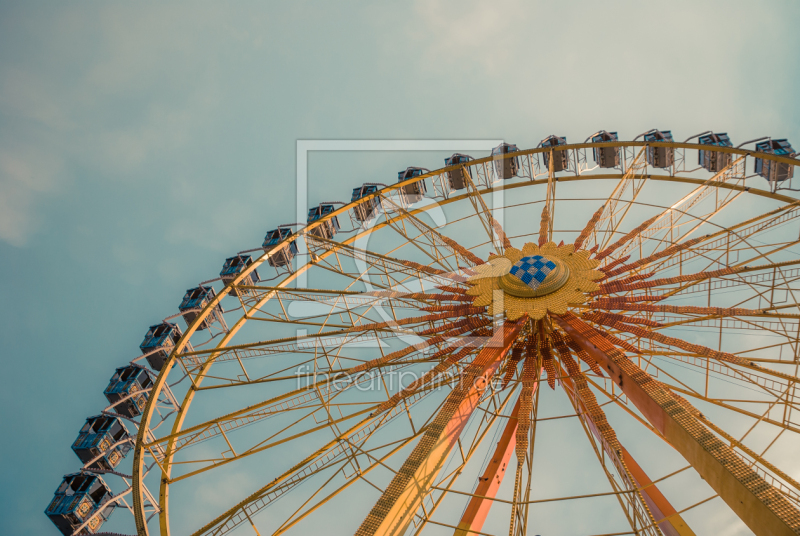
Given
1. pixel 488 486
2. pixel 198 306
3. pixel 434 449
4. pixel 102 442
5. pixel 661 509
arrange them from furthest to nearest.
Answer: pixel 198 306 → pixel 102 442 → pixel 488 486 → pixel 661 509 → pixel 434 449

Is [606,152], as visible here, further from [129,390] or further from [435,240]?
[129,390]

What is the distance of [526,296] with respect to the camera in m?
17.0

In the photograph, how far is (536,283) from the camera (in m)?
16.9

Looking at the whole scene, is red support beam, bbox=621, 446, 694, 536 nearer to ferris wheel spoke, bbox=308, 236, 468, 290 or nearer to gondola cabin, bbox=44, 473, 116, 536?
ferris wheel spoke, bbox=308, 236, 468, 290

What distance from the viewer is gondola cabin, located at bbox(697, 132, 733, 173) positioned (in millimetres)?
21516

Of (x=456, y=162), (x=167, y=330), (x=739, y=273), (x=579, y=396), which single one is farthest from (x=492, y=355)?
(x=167, y=330)

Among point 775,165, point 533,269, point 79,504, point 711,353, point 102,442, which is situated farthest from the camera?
point 102,442

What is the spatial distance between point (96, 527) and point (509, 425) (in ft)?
50.3

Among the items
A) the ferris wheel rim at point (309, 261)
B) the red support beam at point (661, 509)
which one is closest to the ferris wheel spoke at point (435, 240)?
the ferris wheel rim at point (309, 261)

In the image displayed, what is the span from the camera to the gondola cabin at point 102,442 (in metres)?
20.0

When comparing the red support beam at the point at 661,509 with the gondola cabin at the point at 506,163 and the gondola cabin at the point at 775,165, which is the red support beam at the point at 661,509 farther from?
the gondola cabin at the point at 506,163

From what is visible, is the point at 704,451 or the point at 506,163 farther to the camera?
the point at 506,163

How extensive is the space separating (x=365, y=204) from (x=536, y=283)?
432 inches

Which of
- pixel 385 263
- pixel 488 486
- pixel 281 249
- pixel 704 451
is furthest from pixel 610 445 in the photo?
pixel 281 249
